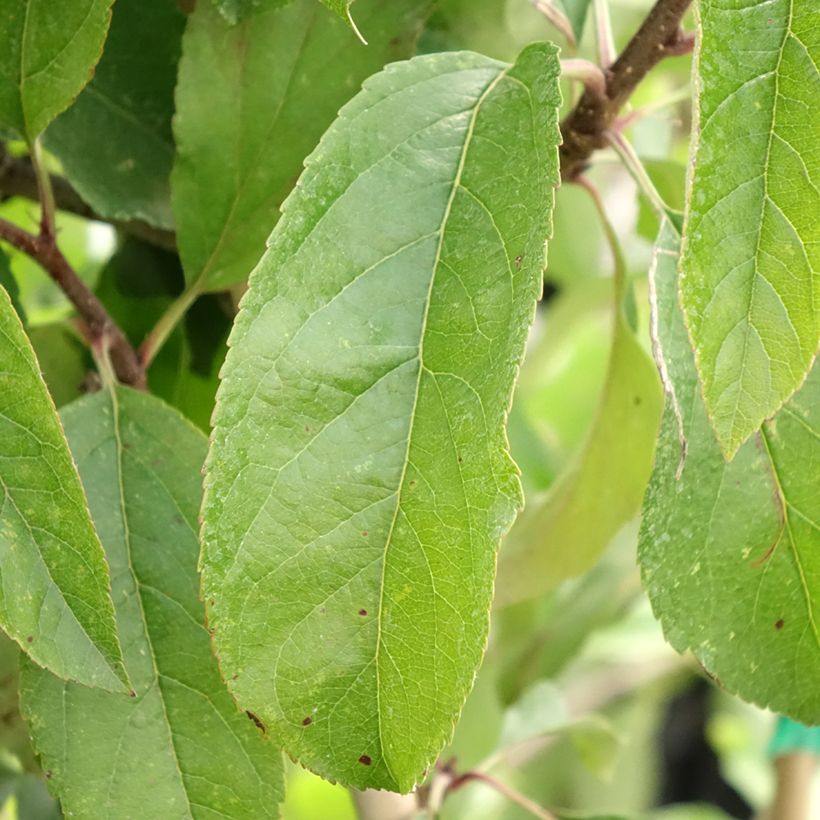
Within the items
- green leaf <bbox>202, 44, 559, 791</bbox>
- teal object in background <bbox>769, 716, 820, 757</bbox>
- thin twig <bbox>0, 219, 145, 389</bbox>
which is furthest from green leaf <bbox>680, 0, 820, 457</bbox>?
teal object in background <bbox>769, 716, 820, 757</bbox>

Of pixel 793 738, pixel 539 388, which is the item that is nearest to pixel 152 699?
pixel 793 738

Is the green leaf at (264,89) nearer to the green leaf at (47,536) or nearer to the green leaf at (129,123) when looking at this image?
the green leaf at (129,123)

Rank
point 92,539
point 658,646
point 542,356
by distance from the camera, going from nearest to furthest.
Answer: point 92,539, point 542,356, point 658,646

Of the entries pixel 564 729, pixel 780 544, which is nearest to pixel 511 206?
pixel 780 544

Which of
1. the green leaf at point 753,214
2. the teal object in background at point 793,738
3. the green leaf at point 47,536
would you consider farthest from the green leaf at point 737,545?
the teal object in background at point 793,738

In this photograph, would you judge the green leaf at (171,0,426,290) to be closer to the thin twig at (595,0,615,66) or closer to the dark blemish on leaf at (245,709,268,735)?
the thin twig at (595,0,615,66)

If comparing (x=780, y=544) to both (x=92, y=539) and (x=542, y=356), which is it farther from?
(x=542, y=356)

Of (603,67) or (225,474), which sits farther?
(603,67)
